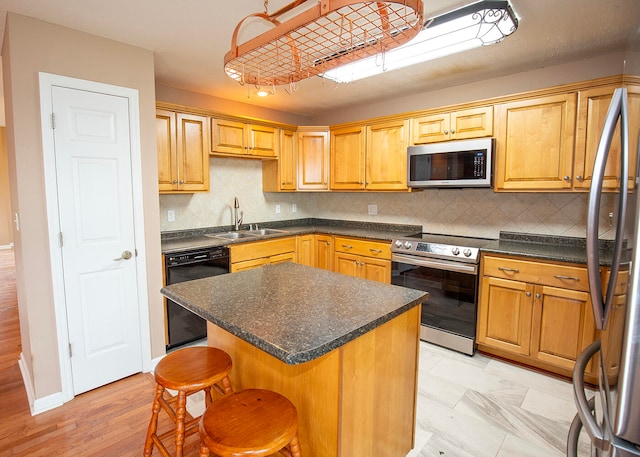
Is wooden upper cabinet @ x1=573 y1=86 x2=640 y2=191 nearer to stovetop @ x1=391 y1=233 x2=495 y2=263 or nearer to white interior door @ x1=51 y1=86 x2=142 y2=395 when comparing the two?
stovetop @ x1=391 y1=233 x2=495 y2=263

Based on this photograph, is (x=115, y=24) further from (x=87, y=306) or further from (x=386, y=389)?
(x=386, y=389)

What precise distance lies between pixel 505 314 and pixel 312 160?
269 centimetres

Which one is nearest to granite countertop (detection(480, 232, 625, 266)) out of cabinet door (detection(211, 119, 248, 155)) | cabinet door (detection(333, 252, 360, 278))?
cabinet door (detection(333, 252, 360, 278))

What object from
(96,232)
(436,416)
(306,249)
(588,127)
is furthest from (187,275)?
(588,127)

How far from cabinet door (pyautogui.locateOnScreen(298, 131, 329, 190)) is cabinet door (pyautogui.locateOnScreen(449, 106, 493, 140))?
1.59 metres

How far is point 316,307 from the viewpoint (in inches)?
57.2

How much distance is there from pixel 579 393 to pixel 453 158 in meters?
2.51

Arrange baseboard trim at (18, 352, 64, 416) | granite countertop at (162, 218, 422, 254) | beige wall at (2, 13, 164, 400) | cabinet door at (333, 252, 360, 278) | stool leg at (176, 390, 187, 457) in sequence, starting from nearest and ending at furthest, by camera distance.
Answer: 1. stool leg at (176, 390, 187, 457)
2. beige wall at (2, 13, 164, 400)
3. baseboard trim at (18, 352, 64, 416)
4. granite countertop at (162, 218, 422, 254)
5. cabinet door at (333, 252, 360, 278)

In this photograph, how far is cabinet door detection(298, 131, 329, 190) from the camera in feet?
14.0

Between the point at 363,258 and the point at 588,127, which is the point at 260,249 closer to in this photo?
the point at 363,258

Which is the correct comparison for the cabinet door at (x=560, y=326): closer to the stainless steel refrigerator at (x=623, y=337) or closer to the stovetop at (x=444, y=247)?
the stovetop at (x=444, y=247)

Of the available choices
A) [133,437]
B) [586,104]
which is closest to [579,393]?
[133,437]

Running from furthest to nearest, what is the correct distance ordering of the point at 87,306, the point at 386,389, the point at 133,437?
1. the point at 87,306
2. the point at 133,437
3. the point at 386,389

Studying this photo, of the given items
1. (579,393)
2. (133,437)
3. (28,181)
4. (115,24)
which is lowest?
(133,437)
